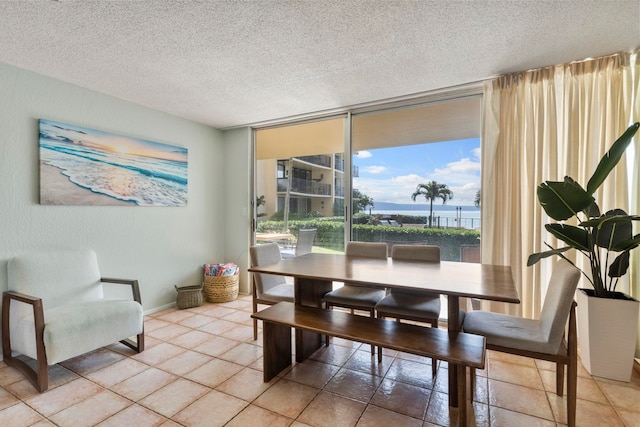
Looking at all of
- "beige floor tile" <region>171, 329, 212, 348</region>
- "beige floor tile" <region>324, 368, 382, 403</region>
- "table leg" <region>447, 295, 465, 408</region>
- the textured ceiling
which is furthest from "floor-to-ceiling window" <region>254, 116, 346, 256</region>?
"table leg" <region>447, 295, 465, 408</region>

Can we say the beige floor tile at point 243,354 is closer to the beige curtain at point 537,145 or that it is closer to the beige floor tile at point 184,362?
the beige floor tile at point 184,362

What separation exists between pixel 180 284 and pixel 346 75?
10.6ft

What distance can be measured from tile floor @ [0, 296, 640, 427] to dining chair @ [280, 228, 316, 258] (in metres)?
1.62

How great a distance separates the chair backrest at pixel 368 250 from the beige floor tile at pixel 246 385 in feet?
4.48

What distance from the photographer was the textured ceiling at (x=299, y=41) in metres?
1.84

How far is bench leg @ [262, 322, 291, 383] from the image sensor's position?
2156 mm

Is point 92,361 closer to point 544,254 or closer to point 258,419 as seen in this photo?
point 258,419

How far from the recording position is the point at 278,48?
2.29 metres

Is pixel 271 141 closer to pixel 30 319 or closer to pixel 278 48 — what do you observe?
pixel 278 48

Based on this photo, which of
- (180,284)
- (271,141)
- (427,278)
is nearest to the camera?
(427,278)

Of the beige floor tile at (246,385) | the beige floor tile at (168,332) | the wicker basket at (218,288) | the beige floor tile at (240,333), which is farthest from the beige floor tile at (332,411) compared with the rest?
the wicker basket at (218,288)

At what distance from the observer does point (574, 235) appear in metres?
2.14

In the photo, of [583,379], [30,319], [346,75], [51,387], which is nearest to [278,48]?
[346,75]

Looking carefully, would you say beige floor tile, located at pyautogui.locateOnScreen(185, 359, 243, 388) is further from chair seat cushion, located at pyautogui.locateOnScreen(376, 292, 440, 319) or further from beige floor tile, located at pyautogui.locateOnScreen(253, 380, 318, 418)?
A: chair seat cushion, located at pyautogui.locateOnScreen(376, 292, 440, 319)
